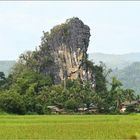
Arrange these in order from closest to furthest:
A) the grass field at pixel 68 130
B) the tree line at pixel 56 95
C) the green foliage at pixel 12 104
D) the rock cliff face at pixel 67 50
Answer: the grass field at pixel 68 130 < the green foliage at pixel 12 104 < the tree line at pixel 56 95 < the rock cliff face at pixel 67 50

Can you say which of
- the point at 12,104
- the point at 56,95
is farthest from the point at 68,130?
the point at 56,95

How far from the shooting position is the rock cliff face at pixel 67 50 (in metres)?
48.5

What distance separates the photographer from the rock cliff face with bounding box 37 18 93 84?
48.5 m

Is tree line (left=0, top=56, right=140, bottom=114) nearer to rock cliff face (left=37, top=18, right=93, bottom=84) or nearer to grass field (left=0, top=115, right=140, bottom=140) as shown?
rock cliff face (left=37, top=18, right=93, bottom=84)

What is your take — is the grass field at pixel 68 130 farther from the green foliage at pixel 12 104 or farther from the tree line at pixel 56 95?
the tree line at pixel 56 95

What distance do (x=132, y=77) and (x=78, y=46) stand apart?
70.7 m

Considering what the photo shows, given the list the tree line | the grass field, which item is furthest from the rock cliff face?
the grass field

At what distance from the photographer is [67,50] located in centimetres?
4884

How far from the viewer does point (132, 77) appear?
118250 mm

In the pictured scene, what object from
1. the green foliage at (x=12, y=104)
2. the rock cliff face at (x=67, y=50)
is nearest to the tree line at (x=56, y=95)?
the green foliage at (x=12, y=104)

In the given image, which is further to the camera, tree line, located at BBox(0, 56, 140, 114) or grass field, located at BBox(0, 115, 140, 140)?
tree line, located at BBox(0, 56, 140, 114)

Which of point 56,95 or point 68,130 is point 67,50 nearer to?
point 56,95

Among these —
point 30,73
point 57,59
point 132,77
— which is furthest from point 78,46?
point 132,77

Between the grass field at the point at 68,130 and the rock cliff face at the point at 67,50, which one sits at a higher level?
the rock cliff face at the point at 67,50
